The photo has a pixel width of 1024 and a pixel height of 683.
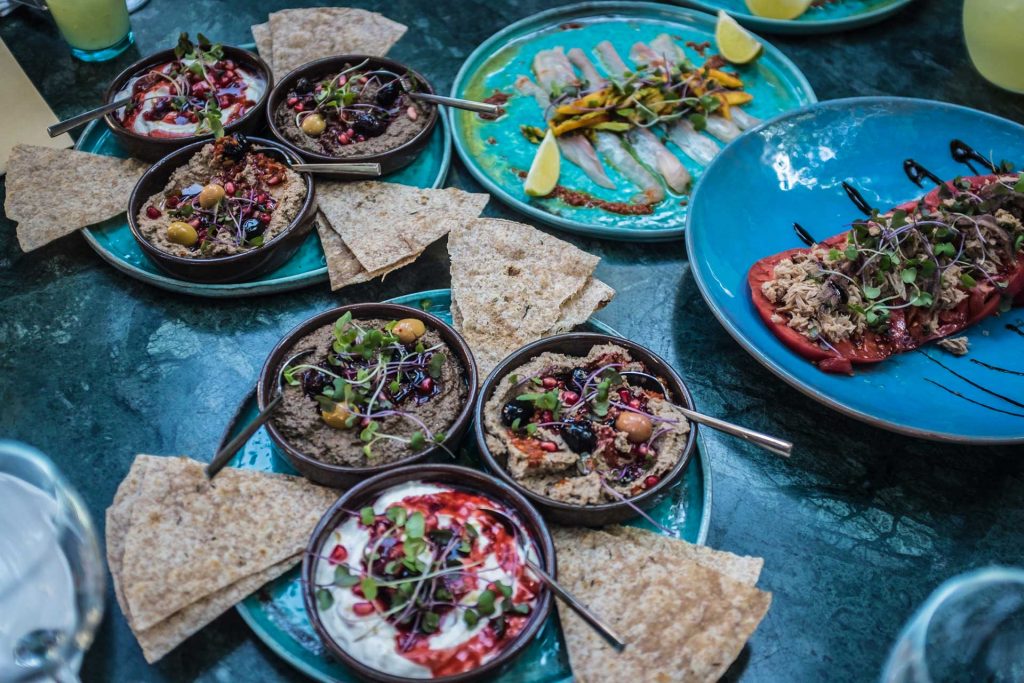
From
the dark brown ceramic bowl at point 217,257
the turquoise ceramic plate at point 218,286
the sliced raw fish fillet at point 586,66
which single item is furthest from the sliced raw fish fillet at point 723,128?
the dark brown ceramic bowl at point 217,257

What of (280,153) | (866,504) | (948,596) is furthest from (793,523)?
(280,153)

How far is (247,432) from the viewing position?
2.53m

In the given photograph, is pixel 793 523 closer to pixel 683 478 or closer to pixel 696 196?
pixel 683 478

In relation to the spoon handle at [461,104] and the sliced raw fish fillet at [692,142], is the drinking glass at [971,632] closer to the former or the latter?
the sliced raw fish fillet at [692,142]

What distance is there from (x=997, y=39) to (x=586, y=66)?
81.5 inches

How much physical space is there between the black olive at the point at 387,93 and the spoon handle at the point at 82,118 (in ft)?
3.66

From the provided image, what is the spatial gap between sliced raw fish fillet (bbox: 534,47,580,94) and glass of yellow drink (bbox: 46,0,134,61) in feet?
7.04

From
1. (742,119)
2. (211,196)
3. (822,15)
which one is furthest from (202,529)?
(822,15)

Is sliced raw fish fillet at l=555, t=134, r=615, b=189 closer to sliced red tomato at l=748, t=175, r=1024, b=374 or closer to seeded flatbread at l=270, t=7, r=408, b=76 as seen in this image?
sliced red tomato at l=748, t=175, r=1024, b=374

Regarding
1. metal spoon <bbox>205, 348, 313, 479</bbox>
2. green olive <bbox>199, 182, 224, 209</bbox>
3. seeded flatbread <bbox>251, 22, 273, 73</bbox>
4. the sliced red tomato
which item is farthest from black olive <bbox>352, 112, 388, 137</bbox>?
the sliced red tomato

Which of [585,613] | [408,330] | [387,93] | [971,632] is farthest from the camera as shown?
[387,93]

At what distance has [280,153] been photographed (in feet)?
11.7

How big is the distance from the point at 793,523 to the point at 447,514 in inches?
47.3

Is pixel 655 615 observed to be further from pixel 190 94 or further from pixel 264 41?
pixel 264 41
